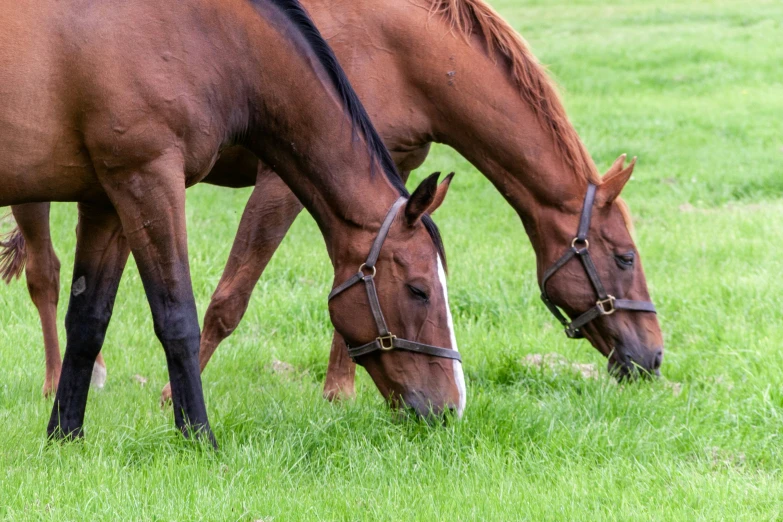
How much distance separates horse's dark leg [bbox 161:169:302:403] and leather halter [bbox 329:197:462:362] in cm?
82

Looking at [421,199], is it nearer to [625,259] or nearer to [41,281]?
[625,259]

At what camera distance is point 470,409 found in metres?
3.96

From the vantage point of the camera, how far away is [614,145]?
36.2 ft

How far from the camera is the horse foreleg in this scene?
4812mm

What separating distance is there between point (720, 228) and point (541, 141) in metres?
3.78

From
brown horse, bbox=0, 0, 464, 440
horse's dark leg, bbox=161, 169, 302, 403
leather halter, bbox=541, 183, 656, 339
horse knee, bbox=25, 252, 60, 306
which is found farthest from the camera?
horse knee, bbox=25, 252, 60, 306

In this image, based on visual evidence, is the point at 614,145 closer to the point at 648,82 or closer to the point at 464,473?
the point at 648,82

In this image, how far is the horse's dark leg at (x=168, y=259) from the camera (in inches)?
131

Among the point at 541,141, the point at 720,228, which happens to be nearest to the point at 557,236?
the point at 541,141

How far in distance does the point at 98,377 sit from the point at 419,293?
2.15 m

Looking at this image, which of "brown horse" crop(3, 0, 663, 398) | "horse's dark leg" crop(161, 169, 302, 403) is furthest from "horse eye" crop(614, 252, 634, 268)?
"horse's dark leg" crop(161, 169, 302, 403)

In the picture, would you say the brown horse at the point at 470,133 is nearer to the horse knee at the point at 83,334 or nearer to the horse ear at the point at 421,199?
the horse knee at the point at 83,334

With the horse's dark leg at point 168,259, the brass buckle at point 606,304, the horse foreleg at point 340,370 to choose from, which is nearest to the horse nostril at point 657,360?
the brass buckle at point 606,304

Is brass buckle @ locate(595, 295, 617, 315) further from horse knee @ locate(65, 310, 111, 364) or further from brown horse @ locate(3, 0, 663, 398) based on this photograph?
horse knee @ locate(65, 310, 111, 364)
